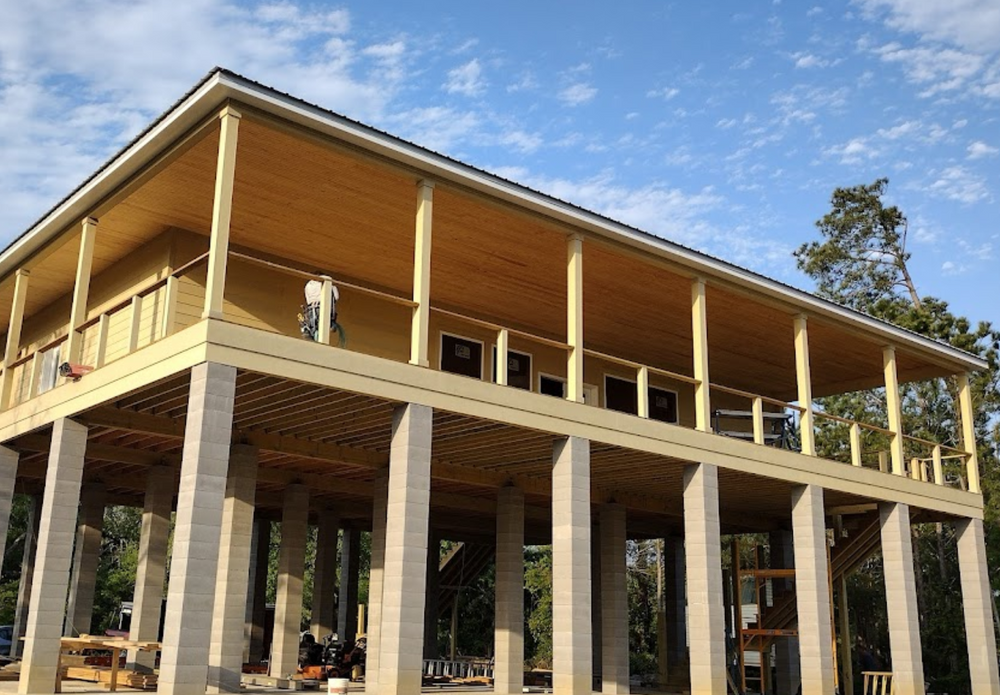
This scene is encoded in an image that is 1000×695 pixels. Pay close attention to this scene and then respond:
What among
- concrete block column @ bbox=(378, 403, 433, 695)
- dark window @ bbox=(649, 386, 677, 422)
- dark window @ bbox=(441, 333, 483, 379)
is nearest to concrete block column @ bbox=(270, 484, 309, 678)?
dark window @ bbox=(441, 333, 483, 379)

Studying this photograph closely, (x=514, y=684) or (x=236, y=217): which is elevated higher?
(x=236, y=217)

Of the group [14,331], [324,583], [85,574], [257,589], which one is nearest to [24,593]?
[85,574]

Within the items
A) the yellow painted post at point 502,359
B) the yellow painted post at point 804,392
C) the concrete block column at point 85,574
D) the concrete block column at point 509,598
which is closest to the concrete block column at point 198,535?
the yellow painted post at point 502,359

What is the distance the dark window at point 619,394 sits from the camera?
23.5 m

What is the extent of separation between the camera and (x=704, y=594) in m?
17.1

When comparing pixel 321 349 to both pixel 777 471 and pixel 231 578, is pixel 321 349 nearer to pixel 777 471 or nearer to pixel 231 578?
pixel 231 578

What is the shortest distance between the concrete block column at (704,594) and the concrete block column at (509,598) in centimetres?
386

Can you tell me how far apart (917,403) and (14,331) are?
37592mm

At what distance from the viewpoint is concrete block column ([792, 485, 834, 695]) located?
62.2 ft

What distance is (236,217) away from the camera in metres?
17.0

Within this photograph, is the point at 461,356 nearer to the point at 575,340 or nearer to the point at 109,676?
the point at 575,340

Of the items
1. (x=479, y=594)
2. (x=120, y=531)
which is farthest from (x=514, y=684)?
(x=120, y=531)

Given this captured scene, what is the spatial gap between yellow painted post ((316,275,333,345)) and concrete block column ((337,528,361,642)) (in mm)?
17554

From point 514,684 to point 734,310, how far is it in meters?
8.76
